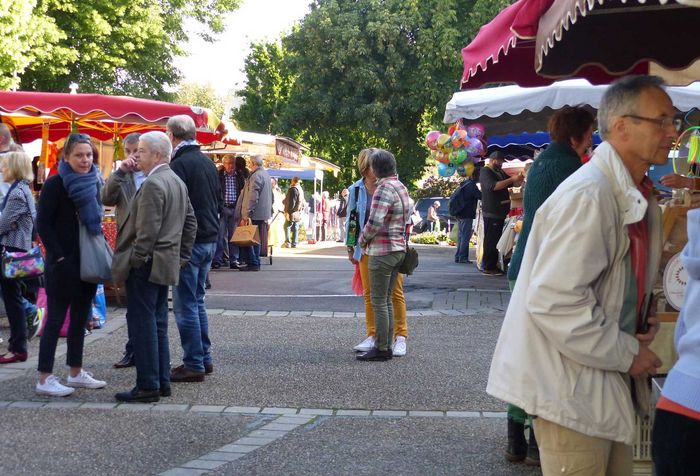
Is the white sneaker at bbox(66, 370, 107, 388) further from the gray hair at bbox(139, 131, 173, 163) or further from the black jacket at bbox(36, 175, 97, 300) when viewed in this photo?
the gray hair at bbox(139, 131, 173, 163)

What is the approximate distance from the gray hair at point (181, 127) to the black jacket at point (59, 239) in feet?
3.27

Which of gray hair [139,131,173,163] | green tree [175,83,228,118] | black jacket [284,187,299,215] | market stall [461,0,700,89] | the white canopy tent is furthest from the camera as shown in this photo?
green tree [175,83,228,118]

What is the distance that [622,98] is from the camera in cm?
315

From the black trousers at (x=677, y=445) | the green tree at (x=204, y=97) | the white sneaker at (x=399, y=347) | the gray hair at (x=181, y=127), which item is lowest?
the white sneaker at (x=399, y=347)

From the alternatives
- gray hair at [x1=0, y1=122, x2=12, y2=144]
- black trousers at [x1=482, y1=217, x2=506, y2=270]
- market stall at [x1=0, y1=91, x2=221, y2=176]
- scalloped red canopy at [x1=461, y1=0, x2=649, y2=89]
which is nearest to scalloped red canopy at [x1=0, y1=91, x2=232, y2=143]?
market stall at [x1=0, y1=91, x2=221, y2=176]

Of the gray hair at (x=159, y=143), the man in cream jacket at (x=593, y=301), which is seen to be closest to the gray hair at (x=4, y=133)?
the gray hair at (x=159, y=143)

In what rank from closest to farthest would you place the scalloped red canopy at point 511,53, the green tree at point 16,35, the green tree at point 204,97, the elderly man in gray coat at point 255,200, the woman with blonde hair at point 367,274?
the scalloped red canopy at point 511,53, the woman with blonde hair at point 367,274, the elderly man in gray coat at point 255,200, the green tree at point 16,35, the green tree at point 204,97

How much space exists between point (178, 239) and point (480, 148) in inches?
379

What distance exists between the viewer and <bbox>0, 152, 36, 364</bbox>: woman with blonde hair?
8.48 meters

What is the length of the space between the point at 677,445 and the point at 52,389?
210 inches

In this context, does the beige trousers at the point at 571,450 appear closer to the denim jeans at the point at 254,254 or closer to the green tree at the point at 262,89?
the denim jeans at the point at 254,254

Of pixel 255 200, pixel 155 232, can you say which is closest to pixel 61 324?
pixel 155 232

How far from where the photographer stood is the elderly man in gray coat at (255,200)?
1753 centimetres

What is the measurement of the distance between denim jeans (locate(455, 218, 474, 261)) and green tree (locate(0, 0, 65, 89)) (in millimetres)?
10977
